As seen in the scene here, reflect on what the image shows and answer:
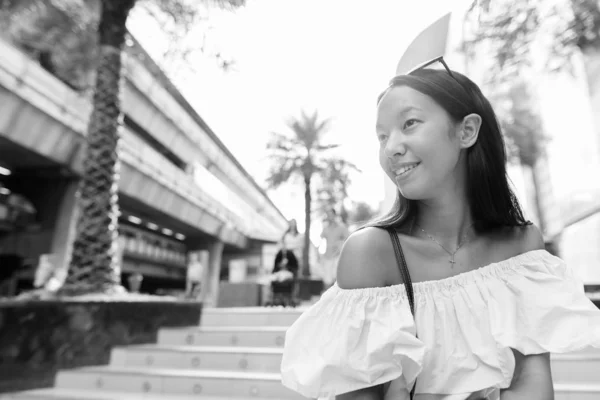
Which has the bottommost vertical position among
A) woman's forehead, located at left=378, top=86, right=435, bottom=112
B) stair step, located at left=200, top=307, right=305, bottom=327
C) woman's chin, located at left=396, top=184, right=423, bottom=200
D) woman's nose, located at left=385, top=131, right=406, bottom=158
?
stair step, located at left=200, top=307, right=305, bottom=327

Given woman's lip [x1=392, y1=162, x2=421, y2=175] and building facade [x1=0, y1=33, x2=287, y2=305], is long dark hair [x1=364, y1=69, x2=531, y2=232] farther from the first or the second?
building facade [x1=0, y1=33, x2=287, y2=305]

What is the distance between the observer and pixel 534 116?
18.7 meters

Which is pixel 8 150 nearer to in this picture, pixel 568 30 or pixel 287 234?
pixel 287 234

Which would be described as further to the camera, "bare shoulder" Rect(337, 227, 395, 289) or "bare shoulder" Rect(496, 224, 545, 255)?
"bare shoulder" Rect(496, 224, 545, 255)

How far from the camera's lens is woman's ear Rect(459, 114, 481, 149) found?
4.11 ft

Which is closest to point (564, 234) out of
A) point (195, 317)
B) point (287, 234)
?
point (287, 234)

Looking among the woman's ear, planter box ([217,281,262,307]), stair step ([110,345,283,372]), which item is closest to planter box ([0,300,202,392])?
stair step ([110,345,283,372])

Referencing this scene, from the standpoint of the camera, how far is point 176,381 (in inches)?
172

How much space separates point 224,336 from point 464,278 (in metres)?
4.90

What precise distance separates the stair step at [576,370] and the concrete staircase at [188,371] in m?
2.33

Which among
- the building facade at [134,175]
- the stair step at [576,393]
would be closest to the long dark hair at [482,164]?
the stair step at [576,393]

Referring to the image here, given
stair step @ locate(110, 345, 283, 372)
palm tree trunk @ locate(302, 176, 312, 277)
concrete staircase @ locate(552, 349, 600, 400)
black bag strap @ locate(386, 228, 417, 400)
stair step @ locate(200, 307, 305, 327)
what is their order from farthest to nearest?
palm tree trunk @ locate(302, 176, 312, 277), stair step @ locate(200, 307, 305, 327), stair step @ locate(110, 345, 283, 372), concrete staircase @ locate(552, 349, 600, 400), black bag strap @ locate(386, 228, 417, 400)

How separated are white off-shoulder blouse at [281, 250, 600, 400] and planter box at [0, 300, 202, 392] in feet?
14.0

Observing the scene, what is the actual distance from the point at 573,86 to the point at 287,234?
43.9ft
